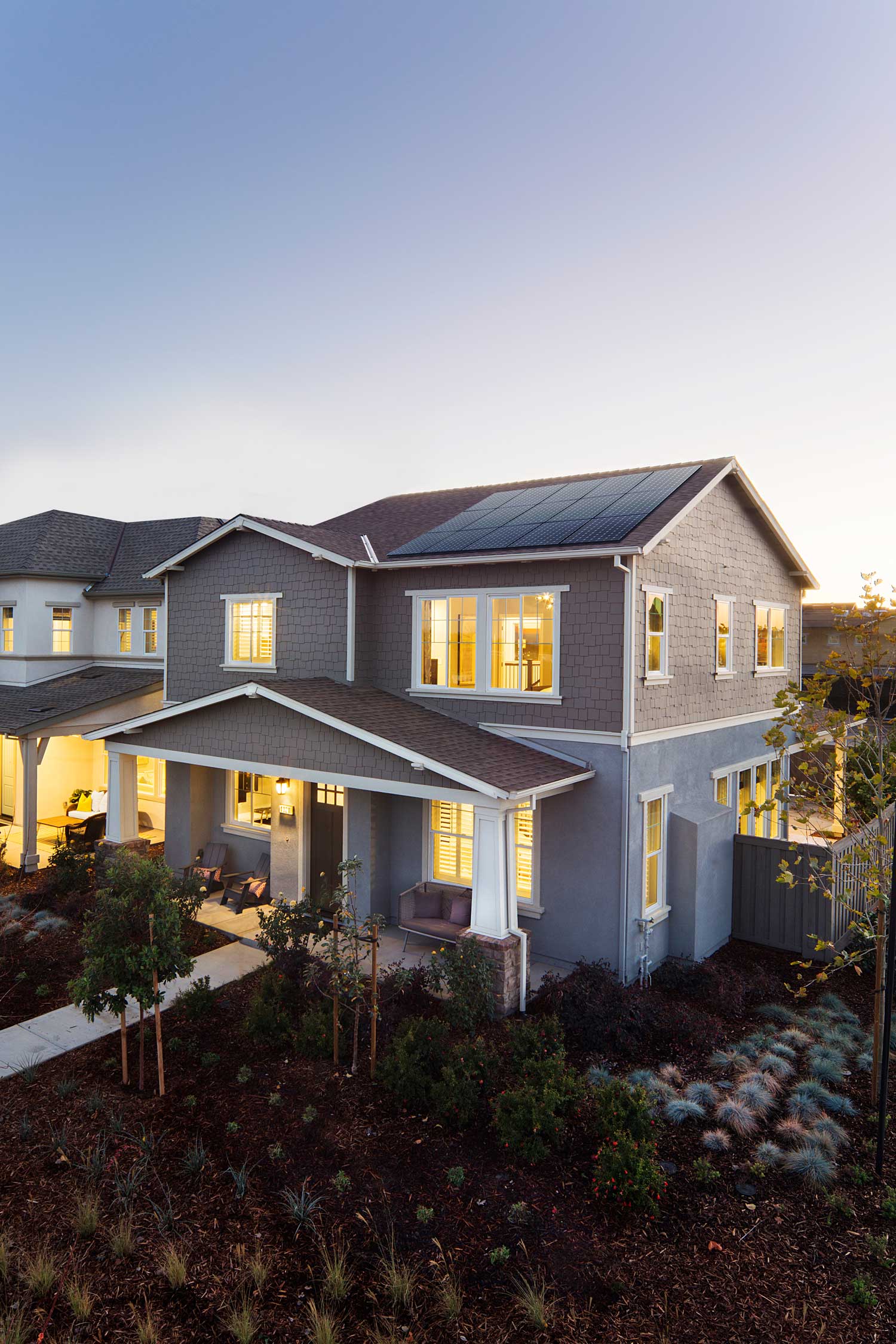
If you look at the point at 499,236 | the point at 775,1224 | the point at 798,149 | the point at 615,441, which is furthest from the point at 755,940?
the point at 615,441

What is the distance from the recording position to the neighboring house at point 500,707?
35.5 feet

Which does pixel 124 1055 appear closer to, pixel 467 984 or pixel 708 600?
pixel 467 984

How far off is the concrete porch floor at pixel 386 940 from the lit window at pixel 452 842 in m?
1.14

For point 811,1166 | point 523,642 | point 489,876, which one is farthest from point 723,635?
point 811,1166

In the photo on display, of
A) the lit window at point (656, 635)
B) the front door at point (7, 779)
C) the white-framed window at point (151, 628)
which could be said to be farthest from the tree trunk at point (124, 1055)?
the front door at point (7, 779)

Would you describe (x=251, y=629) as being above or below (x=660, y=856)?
above

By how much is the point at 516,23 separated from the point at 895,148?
821 cm

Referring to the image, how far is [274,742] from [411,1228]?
759 cm

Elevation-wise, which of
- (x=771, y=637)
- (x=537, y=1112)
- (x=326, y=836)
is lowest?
(x=537, y=1112)

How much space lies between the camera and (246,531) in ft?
49.5

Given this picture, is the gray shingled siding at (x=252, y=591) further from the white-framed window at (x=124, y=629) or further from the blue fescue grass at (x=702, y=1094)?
the blue fescue grass at (x=702, y=1094)

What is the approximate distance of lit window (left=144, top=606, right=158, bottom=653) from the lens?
69.5ft

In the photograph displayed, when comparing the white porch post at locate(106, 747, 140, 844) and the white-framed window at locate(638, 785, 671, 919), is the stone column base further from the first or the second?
the white porch post at locate(106, 747, 140, 844)

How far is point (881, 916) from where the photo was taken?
7.81 metres
